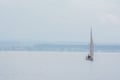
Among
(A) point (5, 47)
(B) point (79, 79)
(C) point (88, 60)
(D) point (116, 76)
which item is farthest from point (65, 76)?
(A) point (5, 47)

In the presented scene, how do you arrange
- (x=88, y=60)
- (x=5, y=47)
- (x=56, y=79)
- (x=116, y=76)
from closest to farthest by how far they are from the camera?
(x=56, y=79) → (x=116, y=76) → (x=88, y=60) → (x=5, y=47)

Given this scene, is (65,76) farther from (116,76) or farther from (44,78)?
(116,76)

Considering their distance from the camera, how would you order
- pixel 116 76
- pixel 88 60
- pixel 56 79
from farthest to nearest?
1. pixel 88 60
2. pixel 116 76
3. pixel 56 79

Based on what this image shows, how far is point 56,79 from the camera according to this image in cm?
2422

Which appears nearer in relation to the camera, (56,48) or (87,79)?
(87,79)

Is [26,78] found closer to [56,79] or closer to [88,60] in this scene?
[56,79]

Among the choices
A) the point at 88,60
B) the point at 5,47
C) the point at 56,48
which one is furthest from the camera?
the point at 56,48

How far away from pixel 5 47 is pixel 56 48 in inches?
424

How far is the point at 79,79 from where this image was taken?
2439 cm

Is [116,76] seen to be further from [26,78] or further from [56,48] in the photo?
[56,48]

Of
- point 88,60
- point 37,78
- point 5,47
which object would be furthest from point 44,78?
point 5,47

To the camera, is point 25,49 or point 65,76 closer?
point 65,76

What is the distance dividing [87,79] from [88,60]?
14131 millimetres

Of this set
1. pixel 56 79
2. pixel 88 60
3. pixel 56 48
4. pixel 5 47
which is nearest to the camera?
pixel 56 79
